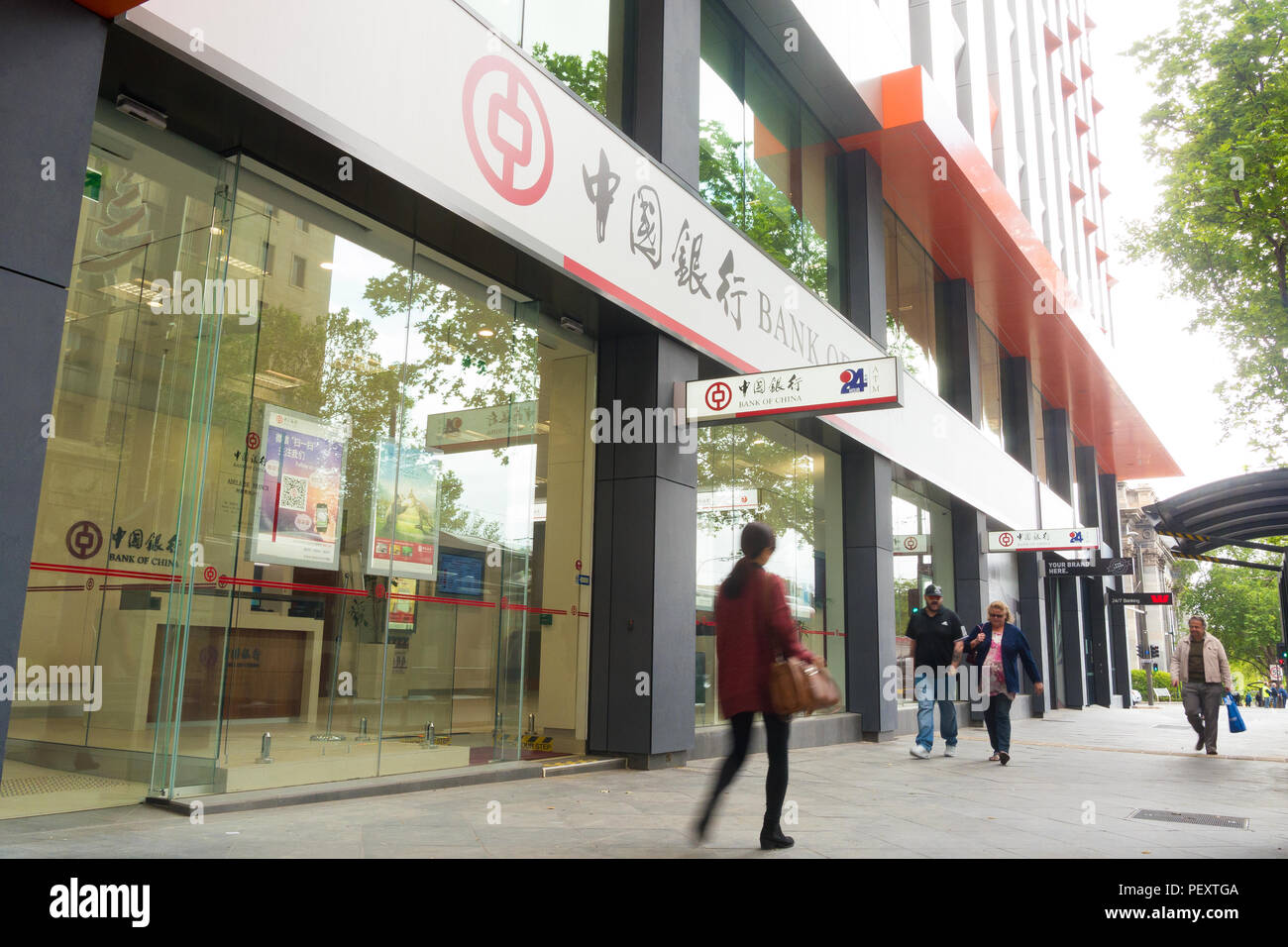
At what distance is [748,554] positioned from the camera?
5398 mm

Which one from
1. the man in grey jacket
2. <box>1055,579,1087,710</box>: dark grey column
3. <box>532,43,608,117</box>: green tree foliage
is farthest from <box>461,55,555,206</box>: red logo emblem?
<box>1055,579,1087,710</box>: dark grey column

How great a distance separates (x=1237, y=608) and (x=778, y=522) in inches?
3125

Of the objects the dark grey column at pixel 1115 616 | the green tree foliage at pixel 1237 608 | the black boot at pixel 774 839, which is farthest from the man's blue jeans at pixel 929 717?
the green tree foliage at pixel 1237 608

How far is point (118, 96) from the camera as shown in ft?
18.6

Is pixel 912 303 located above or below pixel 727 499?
above

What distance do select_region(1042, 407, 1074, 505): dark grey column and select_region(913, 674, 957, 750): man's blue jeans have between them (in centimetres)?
1847

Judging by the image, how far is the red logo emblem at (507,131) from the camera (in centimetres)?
710

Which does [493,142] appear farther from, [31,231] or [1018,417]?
[1018,417]

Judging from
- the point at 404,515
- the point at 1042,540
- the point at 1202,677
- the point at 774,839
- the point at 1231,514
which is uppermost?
the point at 1042,540

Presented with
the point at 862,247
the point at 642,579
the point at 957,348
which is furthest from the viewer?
the point at 957,348

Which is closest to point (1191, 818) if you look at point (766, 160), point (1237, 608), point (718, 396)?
point (718, 396)

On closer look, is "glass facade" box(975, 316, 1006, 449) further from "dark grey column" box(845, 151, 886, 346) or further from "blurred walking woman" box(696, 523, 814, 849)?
"blurred walking woman" box(696, 523, 814, 849)
